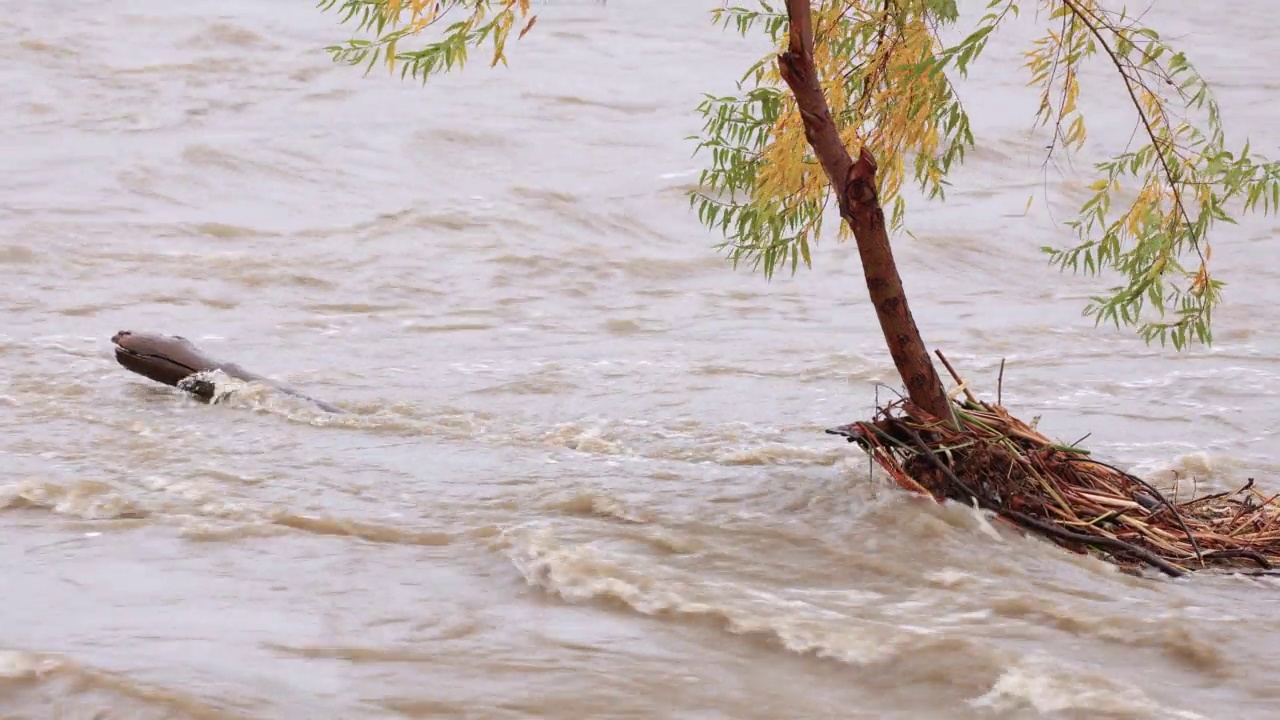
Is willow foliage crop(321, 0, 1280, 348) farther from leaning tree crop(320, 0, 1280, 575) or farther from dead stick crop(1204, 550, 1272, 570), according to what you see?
dead stick crop(1204, 550, 1272, 570)

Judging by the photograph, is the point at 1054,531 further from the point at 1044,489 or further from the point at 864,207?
the point at 864,207

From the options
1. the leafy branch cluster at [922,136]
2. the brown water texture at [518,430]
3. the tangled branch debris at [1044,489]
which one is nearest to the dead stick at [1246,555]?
the tangled branch debris at [1044,489]

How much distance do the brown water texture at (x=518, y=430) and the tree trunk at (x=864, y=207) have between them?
1.51ft

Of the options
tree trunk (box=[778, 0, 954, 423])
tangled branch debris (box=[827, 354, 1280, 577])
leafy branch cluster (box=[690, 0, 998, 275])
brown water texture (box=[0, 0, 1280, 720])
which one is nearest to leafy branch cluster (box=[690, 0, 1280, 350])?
leafy branch cluster (box=[690, 0, 998, 275])

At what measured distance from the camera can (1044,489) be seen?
548 cm

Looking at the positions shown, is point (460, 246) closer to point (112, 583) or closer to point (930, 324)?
point (930, 324)

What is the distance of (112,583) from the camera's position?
4758mm

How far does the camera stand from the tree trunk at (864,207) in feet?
17.3

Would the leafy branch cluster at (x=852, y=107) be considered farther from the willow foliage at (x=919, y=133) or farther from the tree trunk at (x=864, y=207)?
the tree trunk at (x=864, y=207)

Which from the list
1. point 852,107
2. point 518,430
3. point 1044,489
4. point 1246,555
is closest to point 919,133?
point 852,107

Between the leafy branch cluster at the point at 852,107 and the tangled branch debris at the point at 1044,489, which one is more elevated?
the leafy branch cluster at the point at 852,107

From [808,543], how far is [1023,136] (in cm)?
1352

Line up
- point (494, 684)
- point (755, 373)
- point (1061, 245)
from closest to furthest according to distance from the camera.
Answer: point (494, 684)
point (755, 373)
point (1061, 245)

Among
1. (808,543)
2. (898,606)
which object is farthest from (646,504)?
(898,606)
